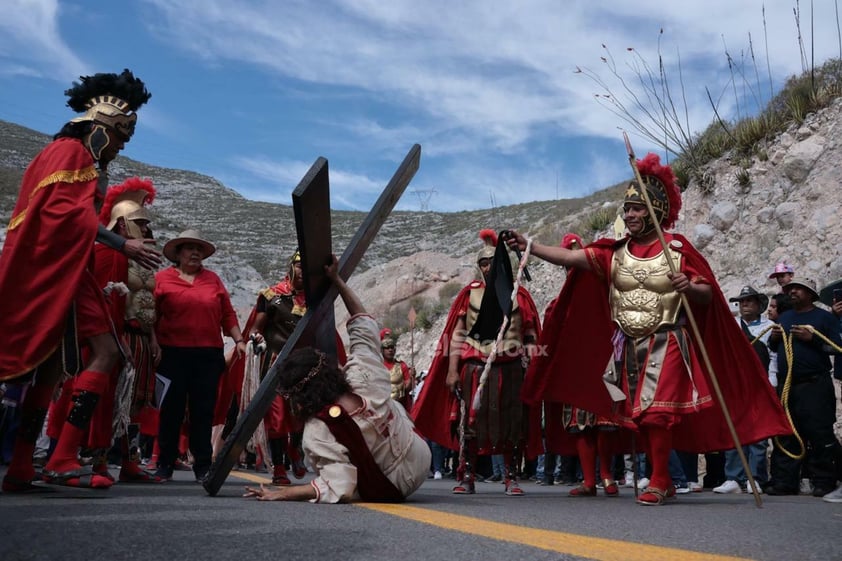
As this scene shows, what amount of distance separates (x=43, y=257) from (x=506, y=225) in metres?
45.5

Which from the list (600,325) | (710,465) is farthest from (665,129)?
(600,325)

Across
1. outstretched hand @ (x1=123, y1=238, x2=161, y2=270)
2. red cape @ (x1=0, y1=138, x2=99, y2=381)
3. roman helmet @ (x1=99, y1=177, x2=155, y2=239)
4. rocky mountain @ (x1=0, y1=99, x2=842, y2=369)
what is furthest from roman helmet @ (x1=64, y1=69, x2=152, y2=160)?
rocky mountain @ (x1=0, y1=99, x2=842, y2=369)

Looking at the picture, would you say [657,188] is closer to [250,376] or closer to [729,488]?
[729,488]

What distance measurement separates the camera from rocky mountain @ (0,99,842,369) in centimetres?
1441

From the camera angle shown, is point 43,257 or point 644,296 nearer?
point 43,257

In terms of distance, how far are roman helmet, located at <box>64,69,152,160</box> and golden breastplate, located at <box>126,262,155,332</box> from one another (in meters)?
1.95

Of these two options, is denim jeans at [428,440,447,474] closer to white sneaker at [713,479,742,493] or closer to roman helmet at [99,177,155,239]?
white sneaker at [713,479,742,493]

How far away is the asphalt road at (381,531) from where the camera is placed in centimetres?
291

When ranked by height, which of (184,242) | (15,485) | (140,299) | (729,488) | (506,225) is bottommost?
(15,485)

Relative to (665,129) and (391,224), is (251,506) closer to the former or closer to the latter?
(665,129)

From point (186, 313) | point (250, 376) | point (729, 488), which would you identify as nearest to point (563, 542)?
point (186, 313)

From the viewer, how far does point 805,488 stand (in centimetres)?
866

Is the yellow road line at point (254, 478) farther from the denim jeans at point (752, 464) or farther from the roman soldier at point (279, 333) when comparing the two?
the denim jeans at point (752, 464)

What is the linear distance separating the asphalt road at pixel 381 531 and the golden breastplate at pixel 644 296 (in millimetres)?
1534
